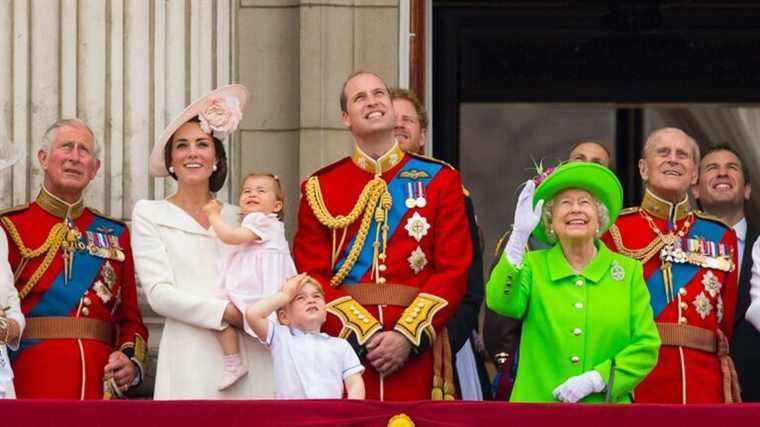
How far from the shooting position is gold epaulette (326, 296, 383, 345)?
34.0 feet

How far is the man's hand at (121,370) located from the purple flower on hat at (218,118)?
3.19 feet

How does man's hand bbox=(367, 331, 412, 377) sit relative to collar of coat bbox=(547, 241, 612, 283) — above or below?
below

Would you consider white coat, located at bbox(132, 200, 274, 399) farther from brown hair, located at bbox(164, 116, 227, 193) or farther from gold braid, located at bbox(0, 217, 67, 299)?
gold braid, located at bbox(0, 217, 67, 299)

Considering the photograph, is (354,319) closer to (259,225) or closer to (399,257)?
(399,257)

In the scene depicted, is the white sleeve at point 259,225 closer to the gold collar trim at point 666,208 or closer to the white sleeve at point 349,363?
the white sleeve at point 349,363

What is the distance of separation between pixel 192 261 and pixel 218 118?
0.61 meters

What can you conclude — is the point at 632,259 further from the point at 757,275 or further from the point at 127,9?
the point at 127,9

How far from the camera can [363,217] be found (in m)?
10.6

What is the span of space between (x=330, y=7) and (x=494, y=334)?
225cm

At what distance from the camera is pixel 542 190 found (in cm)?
1038

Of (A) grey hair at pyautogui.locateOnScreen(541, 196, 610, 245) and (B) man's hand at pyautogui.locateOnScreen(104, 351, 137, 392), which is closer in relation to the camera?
(A) grey hair at pyautogui.locateOnScreen(541, 196, 610, 245)

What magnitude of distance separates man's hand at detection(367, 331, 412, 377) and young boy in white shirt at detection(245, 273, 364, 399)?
0.43 feet

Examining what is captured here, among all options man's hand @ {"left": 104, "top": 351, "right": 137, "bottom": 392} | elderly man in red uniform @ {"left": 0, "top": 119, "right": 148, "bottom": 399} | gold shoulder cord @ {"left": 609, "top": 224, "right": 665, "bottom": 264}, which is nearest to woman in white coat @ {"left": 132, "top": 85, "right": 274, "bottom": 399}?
man's hand @ {"left": 104, "top": 351, "right": 137, "bottom": 392}

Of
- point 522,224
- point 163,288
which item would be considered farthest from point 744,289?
point 163,288
